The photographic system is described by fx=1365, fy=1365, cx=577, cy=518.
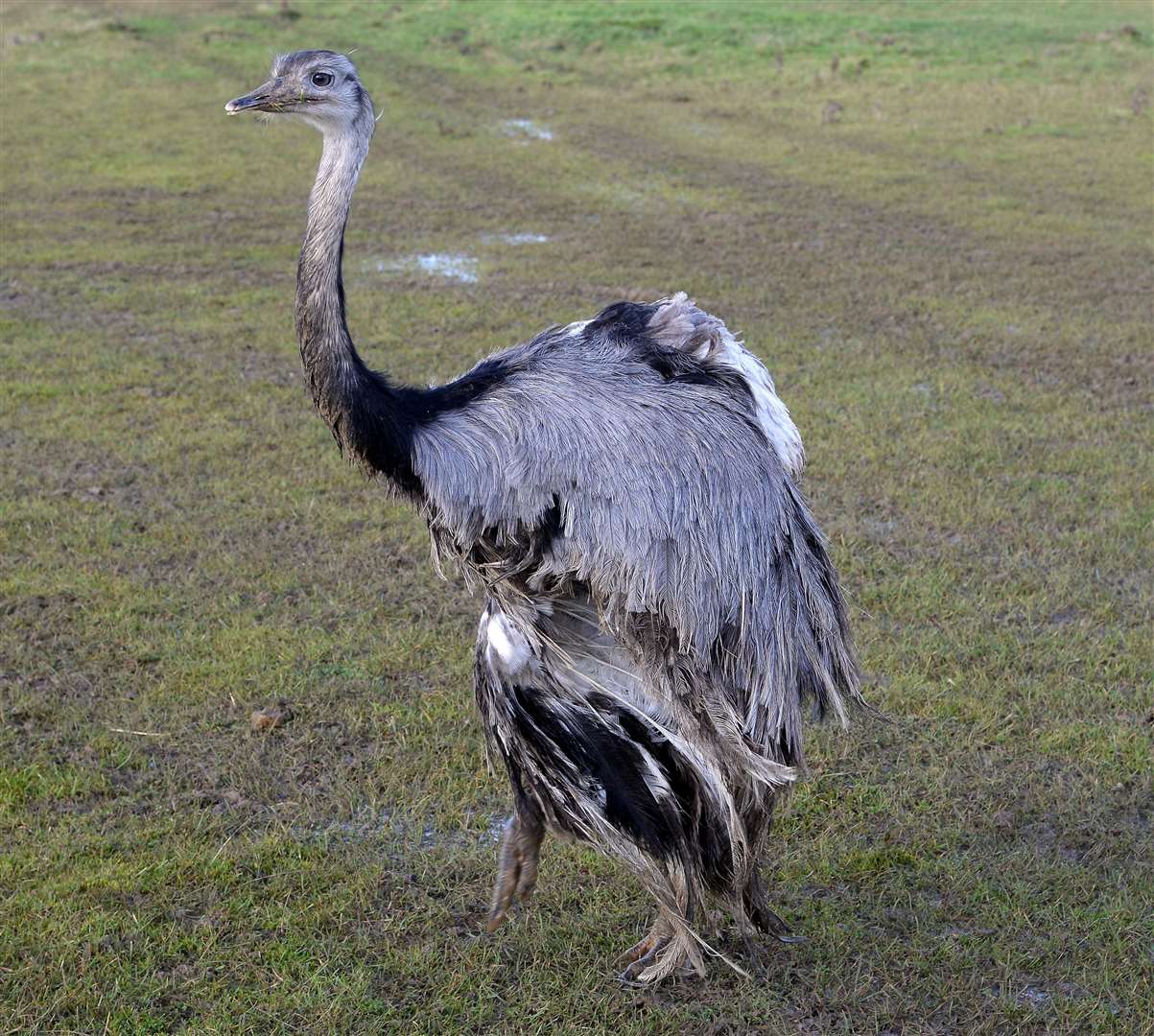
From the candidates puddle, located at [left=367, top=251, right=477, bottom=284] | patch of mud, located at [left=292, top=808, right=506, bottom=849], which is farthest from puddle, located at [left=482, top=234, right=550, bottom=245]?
patch of mud, located at [left=292, top=808, right=506, bottom=849]

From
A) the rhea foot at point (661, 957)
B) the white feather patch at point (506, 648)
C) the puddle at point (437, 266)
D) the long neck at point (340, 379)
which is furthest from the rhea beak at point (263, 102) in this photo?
the puddle at point (437, 266)

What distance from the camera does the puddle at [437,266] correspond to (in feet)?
33.5

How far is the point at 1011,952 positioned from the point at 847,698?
798mm

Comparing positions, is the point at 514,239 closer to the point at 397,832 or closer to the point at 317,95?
the point at 397,832

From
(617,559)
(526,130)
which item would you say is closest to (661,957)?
(617,559)

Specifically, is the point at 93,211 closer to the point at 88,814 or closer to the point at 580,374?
the point at 88,814

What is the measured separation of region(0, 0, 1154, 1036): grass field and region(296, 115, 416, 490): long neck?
1414 mm

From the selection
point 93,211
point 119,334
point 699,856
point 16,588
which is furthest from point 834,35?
point 699,856

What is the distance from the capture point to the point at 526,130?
15891 mm

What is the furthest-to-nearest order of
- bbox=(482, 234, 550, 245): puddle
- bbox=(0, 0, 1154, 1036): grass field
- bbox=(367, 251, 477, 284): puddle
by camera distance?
bbox=(482, 234, 550, 245): puddle < bbox=(367, 251, 477, 284): puddle < bbox=(0, 0, 1154, 1036): grass field

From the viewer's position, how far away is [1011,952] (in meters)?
3.66

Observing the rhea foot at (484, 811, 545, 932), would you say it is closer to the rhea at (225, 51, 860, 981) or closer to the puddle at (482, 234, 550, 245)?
the rhea at (225, 51, 860, 981)

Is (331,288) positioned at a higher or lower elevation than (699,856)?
higher

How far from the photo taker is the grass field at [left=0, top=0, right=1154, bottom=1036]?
3609 millimetres
